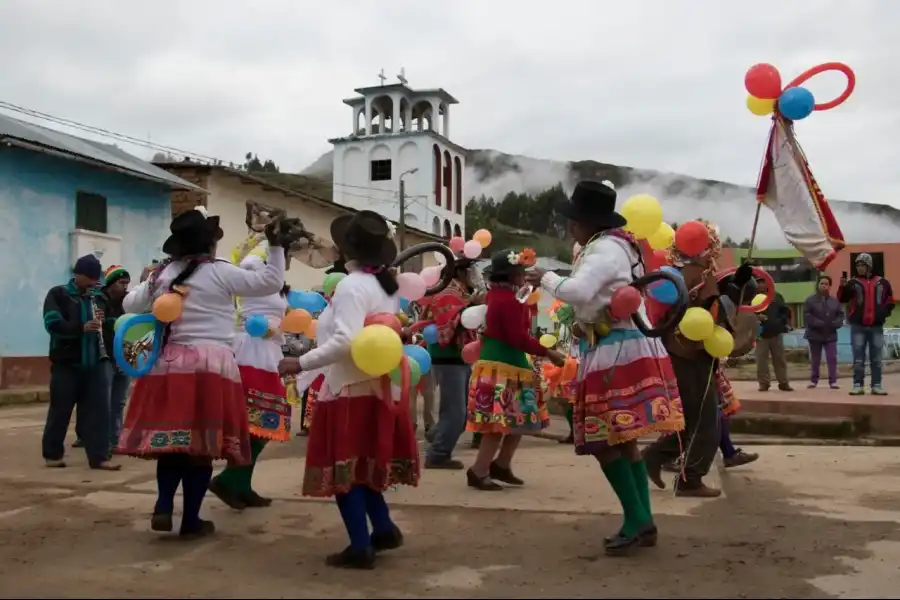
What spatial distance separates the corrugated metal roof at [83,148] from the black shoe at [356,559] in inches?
598

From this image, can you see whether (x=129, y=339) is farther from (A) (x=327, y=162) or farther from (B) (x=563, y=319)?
(A) (x=327, y=162)

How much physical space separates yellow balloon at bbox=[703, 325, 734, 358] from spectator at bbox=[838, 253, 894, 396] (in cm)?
656

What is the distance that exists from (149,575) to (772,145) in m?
5.02

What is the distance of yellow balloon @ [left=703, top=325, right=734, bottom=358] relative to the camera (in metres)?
5.61

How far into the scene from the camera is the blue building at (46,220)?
57.4 feet

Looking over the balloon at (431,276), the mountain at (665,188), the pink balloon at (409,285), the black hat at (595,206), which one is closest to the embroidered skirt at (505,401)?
the balloon at (431,276)

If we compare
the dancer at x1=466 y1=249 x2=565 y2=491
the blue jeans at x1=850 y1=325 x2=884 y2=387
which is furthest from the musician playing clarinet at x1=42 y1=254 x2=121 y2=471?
the blue jeans at x1=850 y1=325 x2=884 y2=387

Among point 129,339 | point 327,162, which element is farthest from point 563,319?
point 327,162

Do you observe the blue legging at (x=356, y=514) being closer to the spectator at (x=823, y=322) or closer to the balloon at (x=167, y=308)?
the balloon at (x=167, y=308)

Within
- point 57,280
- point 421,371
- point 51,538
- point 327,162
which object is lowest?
point 51,538

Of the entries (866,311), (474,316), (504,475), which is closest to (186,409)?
(474,316)

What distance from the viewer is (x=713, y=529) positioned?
5.12 m

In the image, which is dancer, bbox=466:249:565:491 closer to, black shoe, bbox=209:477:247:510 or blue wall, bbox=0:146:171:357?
black shoe, bbox=209:477:247:510

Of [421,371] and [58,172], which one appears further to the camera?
[58,172]
